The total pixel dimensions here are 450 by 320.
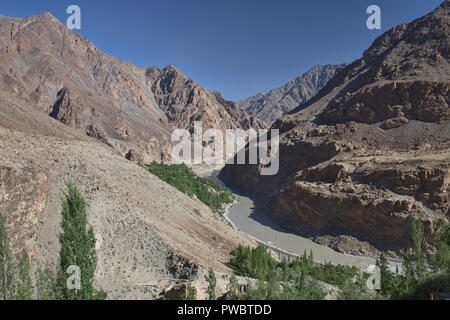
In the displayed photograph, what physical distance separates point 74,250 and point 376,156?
34468 millimetres

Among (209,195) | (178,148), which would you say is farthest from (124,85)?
(209,195)

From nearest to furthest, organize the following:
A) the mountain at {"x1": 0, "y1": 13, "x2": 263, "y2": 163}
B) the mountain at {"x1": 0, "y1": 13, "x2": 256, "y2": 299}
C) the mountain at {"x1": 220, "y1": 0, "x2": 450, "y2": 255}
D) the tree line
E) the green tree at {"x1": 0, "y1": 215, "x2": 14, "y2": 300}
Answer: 1. the tree line
2. the green tree at {"x1": 0, "y1": 215, "x2": 14, "y2": 300}
3. the mountain at {"x1": 0, "y1": 13, "x2": 256, "y2": 299}
4. the mountain at {"x1": 220, "y1": 0, "x2": 450, "y2": 255}
5. the mountain at {"x1": 0, "y1": 13, "x2": 263, "y2": 163}

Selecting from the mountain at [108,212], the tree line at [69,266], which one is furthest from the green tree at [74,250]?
the mountain at [108,212]

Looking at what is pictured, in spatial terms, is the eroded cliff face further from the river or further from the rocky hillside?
the rocky hillside

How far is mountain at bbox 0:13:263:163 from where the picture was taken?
66562mm

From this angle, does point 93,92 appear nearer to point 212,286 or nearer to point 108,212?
point 108,212

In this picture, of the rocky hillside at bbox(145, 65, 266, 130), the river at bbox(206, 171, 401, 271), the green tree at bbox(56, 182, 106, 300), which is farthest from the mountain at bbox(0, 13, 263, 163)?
the river at bbox(206, 171, 401, 271)

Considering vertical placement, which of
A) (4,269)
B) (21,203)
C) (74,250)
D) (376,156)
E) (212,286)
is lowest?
(212,286)

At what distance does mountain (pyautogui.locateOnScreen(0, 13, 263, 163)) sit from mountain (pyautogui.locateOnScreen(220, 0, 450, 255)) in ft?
101

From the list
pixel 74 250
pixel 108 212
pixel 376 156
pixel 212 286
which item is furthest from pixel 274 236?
pixel 74 250

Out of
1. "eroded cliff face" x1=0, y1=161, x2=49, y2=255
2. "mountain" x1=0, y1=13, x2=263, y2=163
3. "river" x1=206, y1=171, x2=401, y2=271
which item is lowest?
"river" x1=206, y1=171, x2=401, y2=271

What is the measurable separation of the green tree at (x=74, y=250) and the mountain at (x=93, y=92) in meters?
20.1

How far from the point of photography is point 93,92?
88.7 m

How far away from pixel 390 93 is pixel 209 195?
106 feet
